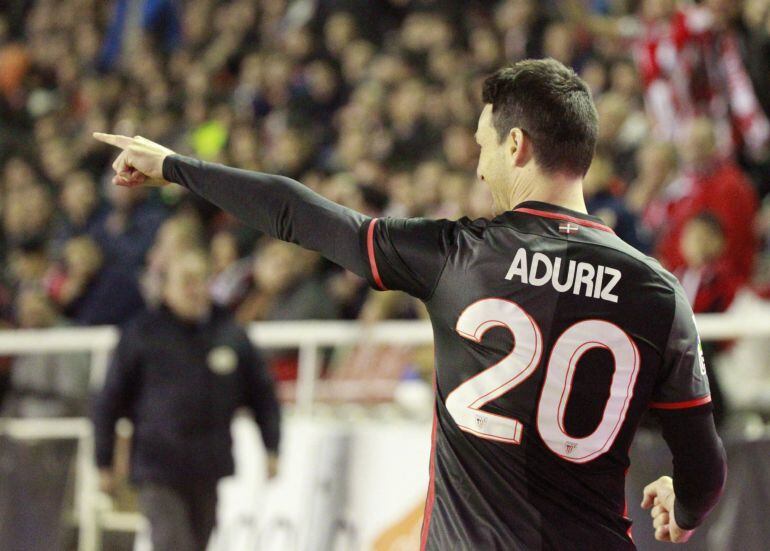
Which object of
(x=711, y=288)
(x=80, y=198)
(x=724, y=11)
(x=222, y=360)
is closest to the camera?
(x=711, y=288)

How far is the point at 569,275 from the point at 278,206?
0.69 m

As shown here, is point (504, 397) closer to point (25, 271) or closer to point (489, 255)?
point (489, 255)

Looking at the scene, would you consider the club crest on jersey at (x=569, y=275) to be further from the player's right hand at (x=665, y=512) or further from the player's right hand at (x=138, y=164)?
the player's right hand at (x=138, y=164)

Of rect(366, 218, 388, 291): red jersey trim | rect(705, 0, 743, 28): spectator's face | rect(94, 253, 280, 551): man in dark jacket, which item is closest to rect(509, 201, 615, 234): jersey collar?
rect(366, 218, 388, 291): red jersey trim

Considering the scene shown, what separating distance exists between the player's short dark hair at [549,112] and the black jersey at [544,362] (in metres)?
0.13

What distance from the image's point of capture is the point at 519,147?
2688mm

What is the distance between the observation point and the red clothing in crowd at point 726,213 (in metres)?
7.09

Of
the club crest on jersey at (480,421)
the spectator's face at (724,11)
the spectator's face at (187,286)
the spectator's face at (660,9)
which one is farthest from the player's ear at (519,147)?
the spectator's face at (660,9)

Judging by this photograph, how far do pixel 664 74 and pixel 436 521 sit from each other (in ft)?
21.6

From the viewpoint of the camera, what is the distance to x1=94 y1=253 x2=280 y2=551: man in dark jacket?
6.43 metres

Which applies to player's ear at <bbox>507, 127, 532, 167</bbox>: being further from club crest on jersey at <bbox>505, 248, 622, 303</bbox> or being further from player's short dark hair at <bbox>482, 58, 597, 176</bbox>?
club crest on jersey at <bbox>505, 248, 622, 303</bbox>

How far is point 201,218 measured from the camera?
10961mm

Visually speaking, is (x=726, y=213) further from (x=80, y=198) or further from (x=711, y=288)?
(x=80, y=198)

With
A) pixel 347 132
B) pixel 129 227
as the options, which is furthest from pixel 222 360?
pixel 129 227
